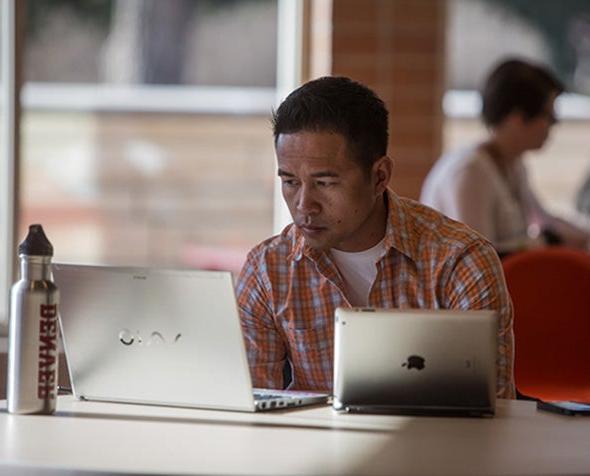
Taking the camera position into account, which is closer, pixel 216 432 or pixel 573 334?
pixel 216 432

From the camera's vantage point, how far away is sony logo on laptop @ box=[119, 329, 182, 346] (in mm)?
2203

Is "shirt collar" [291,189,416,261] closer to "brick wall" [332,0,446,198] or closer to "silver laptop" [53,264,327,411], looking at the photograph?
"silver laptop" [53,264,327,411]

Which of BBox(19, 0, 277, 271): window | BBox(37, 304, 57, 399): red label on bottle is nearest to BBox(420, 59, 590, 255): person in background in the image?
BBox(19, 0, 277, 271): window

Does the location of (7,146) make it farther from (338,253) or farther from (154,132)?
(338,253)

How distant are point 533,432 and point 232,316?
509 mm

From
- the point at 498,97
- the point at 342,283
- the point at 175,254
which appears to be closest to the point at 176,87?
the point at 175,254

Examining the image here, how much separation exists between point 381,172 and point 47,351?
0.77 m

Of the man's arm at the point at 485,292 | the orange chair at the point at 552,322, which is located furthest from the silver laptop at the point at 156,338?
the orange chair at the point at 552,322

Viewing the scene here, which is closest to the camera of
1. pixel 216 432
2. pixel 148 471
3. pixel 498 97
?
pixel 148 471

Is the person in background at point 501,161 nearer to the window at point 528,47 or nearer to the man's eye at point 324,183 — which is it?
the window at point 528,47

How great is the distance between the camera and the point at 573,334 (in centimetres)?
344

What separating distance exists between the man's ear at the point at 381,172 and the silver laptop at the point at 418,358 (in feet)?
1.59

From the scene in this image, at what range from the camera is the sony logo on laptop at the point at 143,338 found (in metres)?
2.20

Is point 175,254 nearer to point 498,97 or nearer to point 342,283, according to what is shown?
point 498,97
